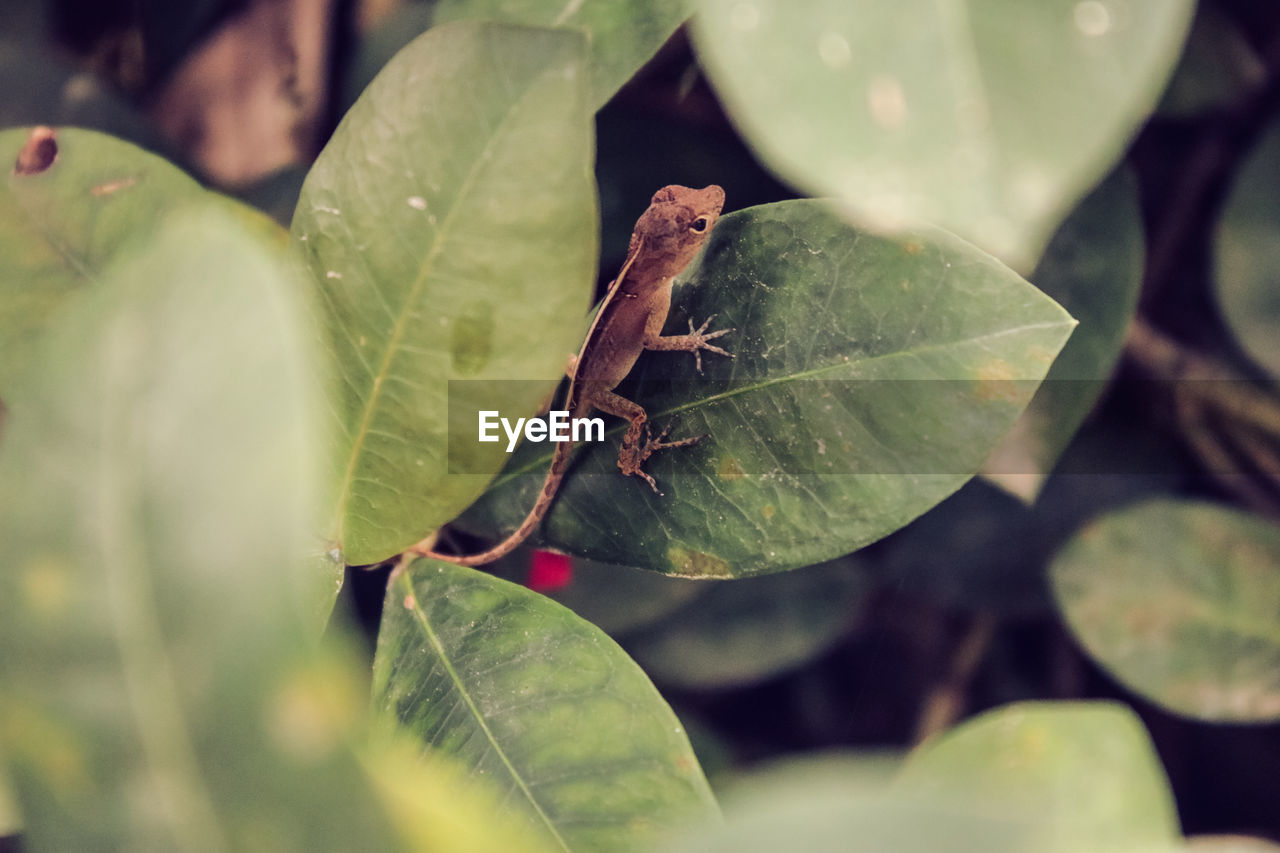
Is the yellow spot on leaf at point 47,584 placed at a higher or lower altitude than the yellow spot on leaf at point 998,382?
higher

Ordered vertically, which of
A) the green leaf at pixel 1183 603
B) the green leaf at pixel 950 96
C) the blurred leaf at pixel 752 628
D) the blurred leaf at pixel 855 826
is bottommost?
the blurred leaf at pixel 752 628

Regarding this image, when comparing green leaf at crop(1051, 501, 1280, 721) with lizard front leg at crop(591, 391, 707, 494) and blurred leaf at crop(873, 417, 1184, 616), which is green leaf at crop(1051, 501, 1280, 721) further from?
lizard front leg at crop(591, 391, 707, 494)

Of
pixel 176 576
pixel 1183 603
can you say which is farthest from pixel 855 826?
pixel 1183 603

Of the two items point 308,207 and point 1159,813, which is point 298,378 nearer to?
point 308,207

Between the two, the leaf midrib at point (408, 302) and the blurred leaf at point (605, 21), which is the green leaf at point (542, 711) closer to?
the leaf midrib at point (408, 302)

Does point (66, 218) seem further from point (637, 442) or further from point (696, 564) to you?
point (696, 564)

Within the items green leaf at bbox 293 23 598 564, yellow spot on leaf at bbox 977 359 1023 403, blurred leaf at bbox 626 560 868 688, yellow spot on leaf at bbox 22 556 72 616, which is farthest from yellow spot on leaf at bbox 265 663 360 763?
blurred leaf at bbox 626 560 868 688

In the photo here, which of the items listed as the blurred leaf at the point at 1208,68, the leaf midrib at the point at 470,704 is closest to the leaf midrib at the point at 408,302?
the leaf midrib at the point at 470,704
